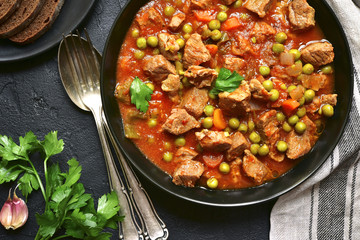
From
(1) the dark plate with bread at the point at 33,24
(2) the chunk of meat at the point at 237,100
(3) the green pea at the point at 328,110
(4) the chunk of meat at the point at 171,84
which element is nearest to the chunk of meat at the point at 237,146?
(2) the chunk of meat at the point at 237,100

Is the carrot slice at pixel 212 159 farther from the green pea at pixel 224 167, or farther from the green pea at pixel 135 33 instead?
the green pea at pixel 135 33

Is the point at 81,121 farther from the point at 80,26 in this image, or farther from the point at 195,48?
the point at 195,48

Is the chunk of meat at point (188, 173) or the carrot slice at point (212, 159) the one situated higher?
the chunk of meat at point (188, 173)

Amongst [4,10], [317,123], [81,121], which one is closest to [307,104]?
[317,123]

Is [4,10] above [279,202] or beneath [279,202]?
above

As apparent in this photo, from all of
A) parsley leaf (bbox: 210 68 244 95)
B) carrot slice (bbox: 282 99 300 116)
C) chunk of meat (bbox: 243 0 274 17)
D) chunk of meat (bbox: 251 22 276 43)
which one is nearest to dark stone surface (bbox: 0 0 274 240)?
carrot slice (bbox: 282 99 300 116)

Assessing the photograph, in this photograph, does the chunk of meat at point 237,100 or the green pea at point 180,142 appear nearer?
the chunk of meat at point 237,100
